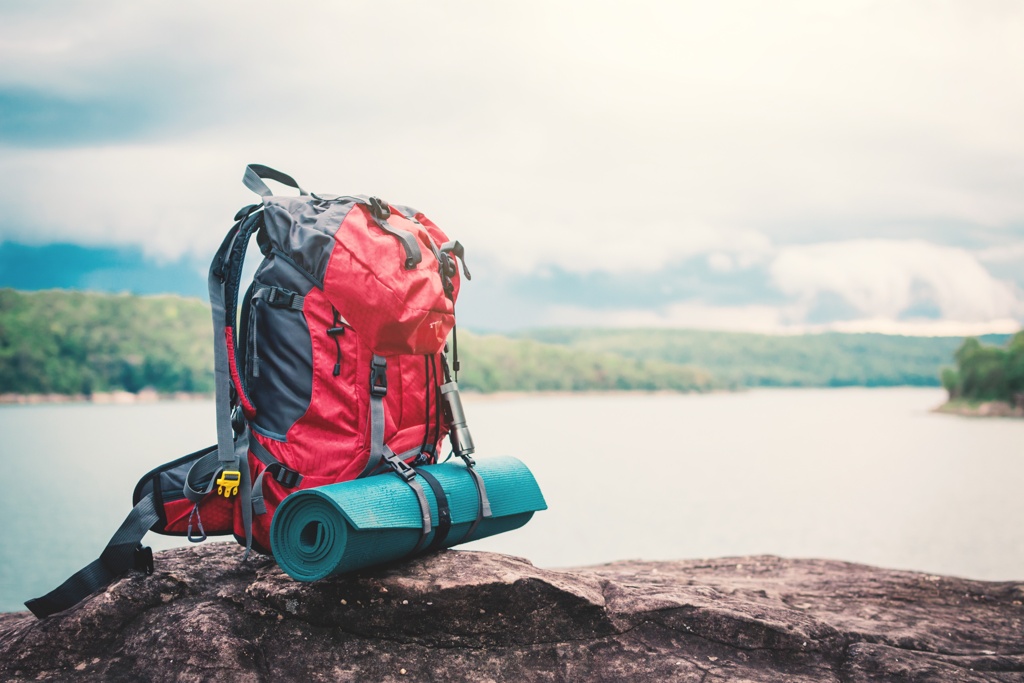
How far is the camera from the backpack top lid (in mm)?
3980

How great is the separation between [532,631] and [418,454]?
3.57 ft

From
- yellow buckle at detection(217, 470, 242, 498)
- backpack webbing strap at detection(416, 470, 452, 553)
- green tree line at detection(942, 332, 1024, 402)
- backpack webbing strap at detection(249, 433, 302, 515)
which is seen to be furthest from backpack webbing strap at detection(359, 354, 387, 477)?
green tree line at detection(942, 332, 1024, 402)

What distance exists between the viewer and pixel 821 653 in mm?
4328

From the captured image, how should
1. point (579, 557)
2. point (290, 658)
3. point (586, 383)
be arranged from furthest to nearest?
point (586, 383)
point (579, 557)
point (290, 658)

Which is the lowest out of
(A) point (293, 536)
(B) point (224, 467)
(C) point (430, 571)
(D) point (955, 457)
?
(D) point (955, 457)

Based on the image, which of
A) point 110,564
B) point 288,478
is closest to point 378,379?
point 288,478

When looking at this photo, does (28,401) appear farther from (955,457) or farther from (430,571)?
(430,571)

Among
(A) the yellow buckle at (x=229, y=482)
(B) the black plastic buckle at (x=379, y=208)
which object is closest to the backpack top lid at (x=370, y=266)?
(B) the black plastic buckle at (x=379, y=208)

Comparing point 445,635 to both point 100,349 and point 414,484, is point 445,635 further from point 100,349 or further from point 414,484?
point 100,349

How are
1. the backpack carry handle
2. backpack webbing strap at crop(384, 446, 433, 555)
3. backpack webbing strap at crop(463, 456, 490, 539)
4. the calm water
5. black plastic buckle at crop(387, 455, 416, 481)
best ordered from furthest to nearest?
the calm water < the backpack carry handle < backpack webbing strap at crop(463, 456, 490, 539) < black plastic buckle at crop(387, 455, 416, 481) < backpack webbing strap at crop(384, 446, 433, 555)

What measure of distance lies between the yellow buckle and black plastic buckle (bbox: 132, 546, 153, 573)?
0.51 m

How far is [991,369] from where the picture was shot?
265 feet

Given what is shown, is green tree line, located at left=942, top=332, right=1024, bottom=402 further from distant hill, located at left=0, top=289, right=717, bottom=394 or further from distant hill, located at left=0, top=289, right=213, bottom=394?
distant hill, located at left=0, top=289, right=213, bottom=394

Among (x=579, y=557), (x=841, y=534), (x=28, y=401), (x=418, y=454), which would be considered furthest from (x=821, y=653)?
(x=28, y=401)
